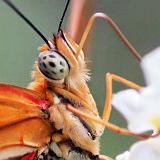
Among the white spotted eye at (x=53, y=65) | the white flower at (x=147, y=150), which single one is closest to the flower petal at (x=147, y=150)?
the white flower at (x=147, y=150)

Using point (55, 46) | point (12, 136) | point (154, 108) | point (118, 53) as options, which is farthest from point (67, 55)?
point (118, 53)

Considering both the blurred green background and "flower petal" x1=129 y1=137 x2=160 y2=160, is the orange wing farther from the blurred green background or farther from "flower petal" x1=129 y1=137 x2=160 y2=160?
the blurred green background

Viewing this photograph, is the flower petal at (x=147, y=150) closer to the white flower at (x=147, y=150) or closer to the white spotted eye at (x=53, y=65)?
the white flower at (x=147, y=150)

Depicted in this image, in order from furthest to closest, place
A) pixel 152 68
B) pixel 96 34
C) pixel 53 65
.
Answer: pixel 96 34 < pixel 53 65 < pixel 152 68

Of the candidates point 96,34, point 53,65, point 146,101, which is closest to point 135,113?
point 146,101

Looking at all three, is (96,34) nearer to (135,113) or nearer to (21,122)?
(21,122)

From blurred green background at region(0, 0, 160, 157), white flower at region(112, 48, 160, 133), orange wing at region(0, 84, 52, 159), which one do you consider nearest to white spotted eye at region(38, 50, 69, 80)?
orange wing at region(0, 84, 52, 159)

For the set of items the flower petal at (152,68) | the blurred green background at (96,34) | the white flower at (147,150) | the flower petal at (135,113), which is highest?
the flower petal at (152,68)
